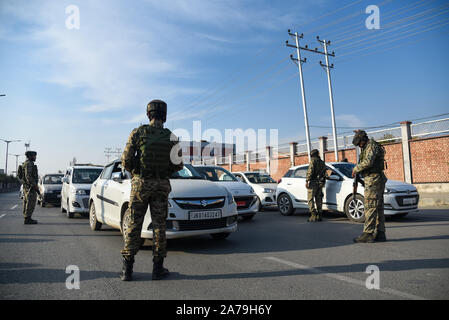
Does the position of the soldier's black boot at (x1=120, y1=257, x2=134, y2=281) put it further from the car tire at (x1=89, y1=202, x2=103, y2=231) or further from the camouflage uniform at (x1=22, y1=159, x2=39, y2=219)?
the camouflage uniform at (x1=22, y1=159, x2=39, y2=219)

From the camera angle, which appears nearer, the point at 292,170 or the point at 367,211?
the point at 367,211

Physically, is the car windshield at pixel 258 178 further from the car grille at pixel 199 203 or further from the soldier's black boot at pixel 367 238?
the car grille at pixel 199 203

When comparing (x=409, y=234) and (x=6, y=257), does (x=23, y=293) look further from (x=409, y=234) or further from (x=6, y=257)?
(x=409, y=234)

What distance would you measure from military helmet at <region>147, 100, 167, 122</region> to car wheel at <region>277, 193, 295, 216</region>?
742 centimetres

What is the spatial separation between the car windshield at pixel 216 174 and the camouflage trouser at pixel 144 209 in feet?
19.5

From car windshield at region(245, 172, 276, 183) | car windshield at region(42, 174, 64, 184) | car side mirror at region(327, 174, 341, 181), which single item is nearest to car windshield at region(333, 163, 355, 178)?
car side mirror at region(327, 174, 341, 181)

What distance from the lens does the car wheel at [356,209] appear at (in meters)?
8.37

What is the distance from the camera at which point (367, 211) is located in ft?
19.6

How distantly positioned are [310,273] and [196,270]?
4.69 ft

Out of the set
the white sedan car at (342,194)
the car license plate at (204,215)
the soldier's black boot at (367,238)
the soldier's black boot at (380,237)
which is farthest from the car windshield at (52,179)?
the soldier's black boot at (380,237)

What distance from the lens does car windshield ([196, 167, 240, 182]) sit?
1010 centimetres

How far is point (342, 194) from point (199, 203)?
16.6ft

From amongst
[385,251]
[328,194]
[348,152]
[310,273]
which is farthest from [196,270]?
[348,152]
